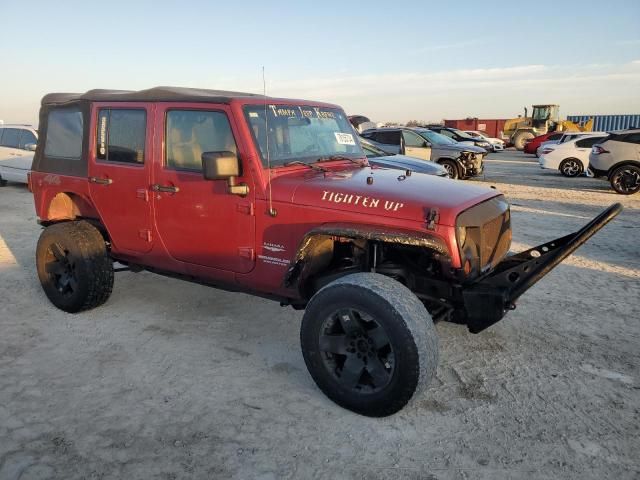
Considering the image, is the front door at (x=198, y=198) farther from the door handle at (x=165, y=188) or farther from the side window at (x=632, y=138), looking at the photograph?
the side window at (x=632, y=138)

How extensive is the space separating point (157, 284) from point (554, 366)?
162 inches

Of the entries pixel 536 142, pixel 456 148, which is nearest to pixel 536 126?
pixel 536 142

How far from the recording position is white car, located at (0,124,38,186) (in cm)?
1316

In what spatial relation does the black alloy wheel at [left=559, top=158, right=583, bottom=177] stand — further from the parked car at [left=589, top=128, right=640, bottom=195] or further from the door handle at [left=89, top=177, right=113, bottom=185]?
the door handle at [left=89, top=177, right=113, bottom=185]

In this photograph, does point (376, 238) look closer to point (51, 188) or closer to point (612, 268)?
point (51, 188)

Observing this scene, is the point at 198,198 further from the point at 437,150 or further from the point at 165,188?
the point at 437,150

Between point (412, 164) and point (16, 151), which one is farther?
point (16, 151)

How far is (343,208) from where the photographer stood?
3.34 m

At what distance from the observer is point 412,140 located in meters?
14.7

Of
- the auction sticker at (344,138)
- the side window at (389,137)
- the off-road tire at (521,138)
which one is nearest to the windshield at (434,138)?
the side window at (389,137)

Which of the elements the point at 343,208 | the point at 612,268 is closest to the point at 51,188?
the point at 343,208

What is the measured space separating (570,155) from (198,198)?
1642cm

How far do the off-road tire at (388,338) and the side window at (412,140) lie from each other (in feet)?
39.4

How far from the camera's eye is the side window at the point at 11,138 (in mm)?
13398
